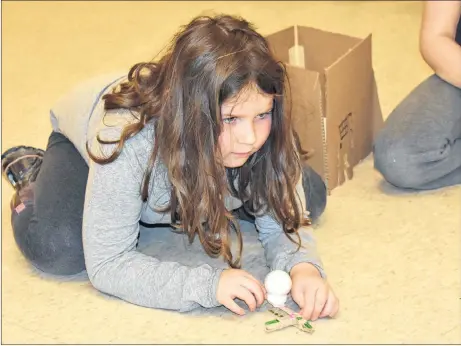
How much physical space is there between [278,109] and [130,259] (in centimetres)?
35

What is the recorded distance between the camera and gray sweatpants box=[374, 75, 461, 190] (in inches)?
72.4

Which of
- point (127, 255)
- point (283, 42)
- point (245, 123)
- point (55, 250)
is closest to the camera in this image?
point (245, 123)

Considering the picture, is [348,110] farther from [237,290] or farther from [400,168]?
[237,290]

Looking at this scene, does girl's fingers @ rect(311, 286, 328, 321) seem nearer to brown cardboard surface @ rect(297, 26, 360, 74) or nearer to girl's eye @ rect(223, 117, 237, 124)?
girl's eye @ rect(223, 117, 237, 124)

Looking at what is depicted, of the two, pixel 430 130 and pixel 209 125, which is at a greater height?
pixel 209 125

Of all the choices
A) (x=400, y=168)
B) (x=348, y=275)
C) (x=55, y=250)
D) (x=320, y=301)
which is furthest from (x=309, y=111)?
(x=55, y=250)

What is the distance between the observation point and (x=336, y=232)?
1.74m

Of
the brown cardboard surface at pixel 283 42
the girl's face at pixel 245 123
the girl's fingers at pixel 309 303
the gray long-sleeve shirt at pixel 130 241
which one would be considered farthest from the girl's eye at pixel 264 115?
the brown cardboard surface at pixel 283 42

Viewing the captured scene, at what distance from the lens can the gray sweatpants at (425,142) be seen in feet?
6.03

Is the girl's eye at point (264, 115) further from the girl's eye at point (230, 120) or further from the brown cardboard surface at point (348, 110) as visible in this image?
the brown cardboard surface at point (348, 110)

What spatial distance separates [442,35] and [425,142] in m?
0.22

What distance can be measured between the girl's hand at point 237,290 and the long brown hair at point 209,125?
6 cm

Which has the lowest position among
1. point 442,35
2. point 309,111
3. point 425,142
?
point 425,142

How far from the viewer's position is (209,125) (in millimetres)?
1370
